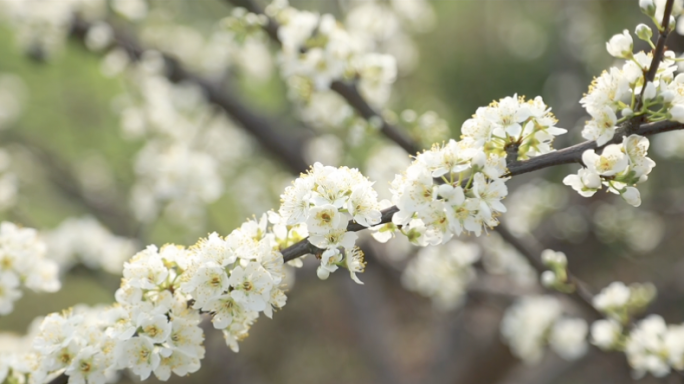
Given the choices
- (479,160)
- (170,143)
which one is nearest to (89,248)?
(170,143)

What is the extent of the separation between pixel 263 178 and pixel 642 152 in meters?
4.51

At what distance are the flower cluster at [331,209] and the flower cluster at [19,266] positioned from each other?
1072 mm

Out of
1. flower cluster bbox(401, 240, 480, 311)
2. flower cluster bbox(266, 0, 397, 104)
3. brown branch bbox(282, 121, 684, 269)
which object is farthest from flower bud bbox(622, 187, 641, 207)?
flower cluster bbox(401, 240, 480, 311)

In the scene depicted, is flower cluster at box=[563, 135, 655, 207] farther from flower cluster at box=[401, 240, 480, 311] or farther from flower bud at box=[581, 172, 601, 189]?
flower cluster at box=[401, 240, 480, 311]

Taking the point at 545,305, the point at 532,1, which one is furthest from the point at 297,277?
the point at 532,1

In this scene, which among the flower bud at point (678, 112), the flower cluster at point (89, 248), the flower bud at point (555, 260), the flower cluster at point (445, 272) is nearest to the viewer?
the flower bud at point (678, 112)

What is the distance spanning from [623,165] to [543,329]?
2040 millimetres

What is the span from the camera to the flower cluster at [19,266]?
1755 millimetres

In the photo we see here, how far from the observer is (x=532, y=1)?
26.7ft

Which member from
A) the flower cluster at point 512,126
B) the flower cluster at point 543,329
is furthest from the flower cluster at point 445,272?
the flower cluster at point 512,126

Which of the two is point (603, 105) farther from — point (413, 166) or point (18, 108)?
point (18, 108)

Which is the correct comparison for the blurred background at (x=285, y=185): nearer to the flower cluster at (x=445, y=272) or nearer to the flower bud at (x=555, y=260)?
the flower cluster at (x=445, y=272)

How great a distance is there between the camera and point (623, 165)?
1.21 meters

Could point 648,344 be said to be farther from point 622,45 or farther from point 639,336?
point 622,45
